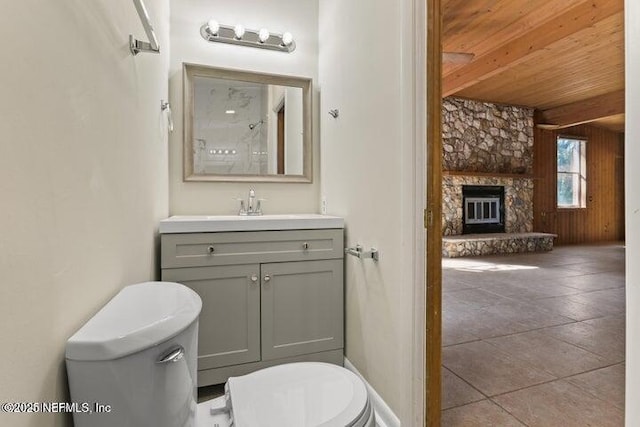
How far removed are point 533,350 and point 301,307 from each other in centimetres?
164

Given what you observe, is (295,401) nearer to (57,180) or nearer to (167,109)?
(57,180)

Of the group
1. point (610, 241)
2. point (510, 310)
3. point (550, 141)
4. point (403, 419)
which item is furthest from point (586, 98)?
point (403, 419)

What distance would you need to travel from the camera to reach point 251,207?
7.89ft

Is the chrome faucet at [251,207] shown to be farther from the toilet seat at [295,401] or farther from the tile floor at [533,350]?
the tile floor at [533,350]

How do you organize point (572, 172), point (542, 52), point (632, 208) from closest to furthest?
point (632, 208) → point (542, 52) → point (572, 172)

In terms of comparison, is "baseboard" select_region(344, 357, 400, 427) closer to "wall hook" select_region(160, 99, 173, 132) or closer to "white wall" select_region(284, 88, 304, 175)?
"white wall" select_region(284, 88, 304, 175)

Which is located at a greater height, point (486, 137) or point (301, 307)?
point (486, 137)

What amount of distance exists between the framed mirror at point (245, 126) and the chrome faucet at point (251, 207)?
12 centimetres

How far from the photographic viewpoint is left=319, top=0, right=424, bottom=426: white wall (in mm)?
1351

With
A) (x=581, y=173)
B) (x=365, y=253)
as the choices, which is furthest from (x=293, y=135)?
(x=581, y=173)

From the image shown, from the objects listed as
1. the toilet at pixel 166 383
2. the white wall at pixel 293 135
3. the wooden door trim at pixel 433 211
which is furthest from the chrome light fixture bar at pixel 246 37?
the toilet at pixel 166 383

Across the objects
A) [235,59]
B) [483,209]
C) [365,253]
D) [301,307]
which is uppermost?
[235,59]

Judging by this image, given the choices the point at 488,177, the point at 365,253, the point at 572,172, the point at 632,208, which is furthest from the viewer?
the point at 572,172

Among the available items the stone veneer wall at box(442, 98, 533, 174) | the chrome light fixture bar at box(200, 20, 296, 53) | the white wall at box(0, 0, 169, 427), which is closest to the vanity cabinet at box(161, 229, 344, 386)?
the white wall at box(0, 0, 169, 427)
